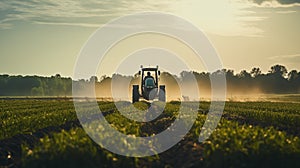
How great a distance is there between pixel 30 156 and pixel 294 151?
677cm

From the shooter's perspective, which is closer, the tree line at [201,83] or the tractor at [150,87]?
the tractor at [150,87]

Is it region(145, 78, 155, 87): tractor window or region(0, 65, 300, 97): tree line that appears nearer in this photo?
region(145, 78, 155, 87): tractor window

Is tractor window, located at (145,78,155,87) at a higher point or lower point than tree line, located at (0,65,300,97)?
lower

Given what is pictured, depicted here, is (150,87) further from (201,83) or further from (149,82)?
(201,83)

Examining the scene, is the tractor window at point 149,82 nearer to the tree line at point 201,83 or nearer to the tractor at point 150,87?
the tractor at point 150,87

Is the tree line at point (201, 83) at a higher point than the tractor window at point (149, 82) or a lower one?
higher

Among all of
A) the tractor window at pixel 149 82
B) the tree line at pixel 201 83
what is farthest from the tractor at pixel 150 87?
the tree line at pixel 201 83

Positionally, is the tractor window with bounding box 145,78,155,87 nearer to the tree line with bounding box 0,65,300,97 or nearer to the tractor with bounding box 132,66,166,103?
the tractor with bounding box 132,66,166,103

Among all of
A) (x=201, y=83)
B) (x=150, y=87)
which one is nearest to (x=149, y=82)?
(x=150, y=87)

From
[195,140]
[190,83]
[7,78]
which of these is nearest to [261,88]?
[190,83]

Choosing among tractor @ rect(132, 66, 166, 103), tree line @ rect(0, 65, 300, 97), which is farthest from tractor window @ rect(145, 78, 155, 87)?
tree line @ rect(0, 65, 300, 97)

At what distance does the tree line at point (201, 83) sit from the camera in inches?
5123

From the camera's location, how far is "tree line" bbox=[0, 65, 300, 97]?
13012 centimetres

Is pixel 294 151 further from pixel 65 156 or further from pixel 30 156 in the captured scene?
pixel 30 156
